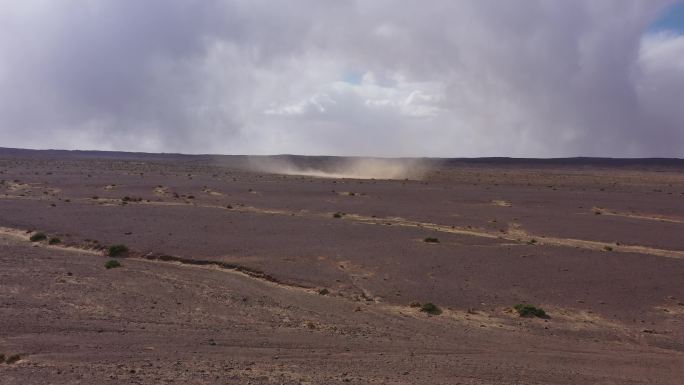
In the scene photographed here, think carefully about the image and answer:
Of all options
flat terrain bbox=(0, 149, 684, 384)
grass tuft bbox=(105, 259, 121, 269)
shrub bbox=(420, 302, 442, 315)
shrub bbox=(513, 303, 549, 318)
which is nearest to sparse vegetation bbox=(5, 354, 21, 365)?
flat terrain bbox=(0, 149, 684, 384)

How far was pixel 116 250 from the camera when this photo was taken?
83.0 feet

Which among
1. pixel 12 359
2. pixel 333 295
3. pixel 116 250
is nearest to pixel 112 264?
pixel 116 250

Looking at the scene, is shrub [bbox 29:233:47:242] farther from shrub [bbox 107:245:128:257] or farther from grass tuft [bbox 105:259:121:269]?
grass tuft [bbox 105:259:121:269]

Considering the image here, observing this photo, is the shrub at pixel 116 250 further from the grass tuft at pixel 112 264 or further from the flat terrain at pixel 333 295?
the grass tuft at pixel 112 264

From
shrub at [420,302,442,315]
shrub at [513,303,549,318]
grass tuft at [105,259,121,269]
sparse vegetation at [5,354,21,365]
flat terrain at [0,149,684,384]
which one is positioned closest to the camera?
sparse vegetation at [5,354,21,365]

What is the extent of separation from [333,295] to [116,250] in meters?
11.1

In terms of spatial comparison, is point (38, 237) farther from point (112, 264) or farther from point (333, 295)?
point (333, 295)

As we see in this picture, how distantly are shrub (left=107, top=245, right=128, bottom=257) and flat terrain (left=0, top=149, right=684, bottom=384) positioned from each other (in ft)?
1.57

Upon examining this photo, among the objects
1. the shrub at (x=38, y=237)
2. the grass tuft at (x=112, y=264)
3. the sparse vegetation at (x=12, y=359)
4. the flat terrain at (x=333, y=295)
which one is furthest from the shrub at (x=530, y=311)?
the shrub at (x=38, y=237)

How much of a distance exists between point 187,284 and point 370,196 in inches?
1461

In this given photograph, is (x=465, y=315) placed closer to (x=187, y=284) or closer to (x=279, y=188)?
(x=187, y=284)

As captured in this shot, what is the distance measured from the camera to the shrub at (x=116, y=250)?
2519cm

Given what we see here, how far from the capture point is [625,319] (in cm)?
1822

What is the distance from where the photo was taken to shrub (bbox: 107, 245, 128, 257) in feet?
82.6
